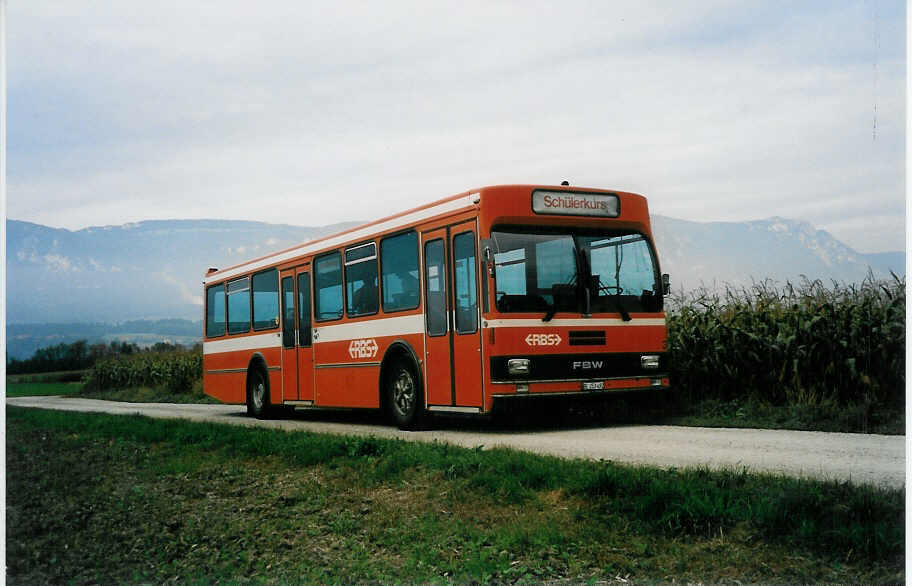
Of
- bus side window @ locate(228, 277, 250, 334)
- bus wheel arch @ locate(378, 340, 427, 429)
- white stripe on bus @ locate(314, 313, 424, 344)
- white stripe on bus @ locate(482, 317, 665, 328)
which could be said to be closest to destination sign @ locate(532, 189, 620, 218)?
white stripe on bus @ locate(482, 317, 665, 328)

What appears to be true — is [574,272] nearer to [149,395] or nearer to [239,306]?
[239,306]

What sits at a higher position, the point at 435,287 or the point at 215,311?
the point at 215,311

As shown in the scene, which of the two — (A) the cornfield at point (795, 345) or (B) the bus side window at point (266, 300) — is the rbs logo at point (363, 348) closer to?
(B) the bus side window at point (266, 300)

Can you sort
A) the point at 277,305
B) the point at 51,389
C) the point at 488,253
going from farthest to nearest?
the point at 51,389 → the point at 277,305 → the point at 488,253

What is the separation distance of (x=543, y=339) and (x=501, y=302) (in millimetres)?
717

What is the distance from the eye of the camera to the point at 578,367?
12672 mm

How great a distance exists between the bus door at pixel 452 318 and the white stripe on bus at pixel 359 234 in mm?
285

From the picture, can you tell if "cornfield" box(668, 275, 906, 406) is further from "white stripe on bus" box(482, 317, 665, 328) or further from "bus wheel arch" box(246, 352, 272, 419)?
"bus wheel arch" box(246, 352, 272, 419)

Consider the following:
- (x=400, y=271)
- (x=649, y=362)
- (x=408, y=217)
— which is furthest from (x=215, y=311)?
(x=649, y=362)

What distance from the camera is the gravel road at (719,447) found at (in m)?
7.92

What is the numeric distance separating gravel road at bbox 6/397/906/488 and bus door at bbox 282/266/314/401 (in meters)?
3.52

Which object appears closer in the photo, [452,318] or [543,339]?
[543,339]

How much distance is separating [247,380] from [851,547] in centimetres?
1588

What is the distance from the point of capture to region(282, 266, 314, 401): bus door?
17344 millimetres
